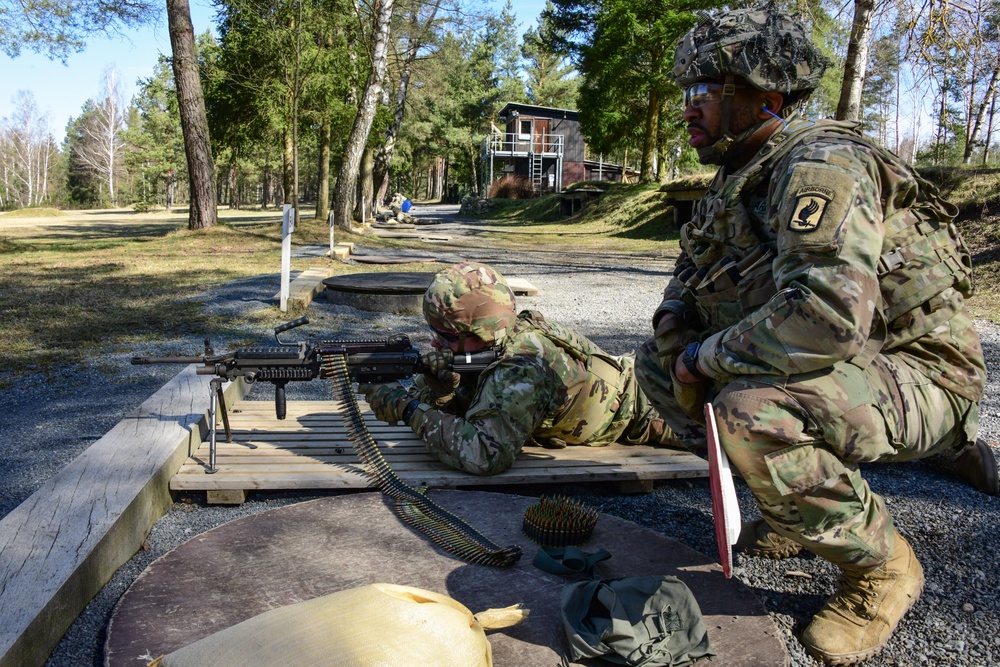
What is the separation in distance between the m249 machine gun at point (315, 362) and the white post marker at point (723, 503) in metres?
1.53

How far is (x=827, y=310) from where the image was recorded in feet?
7.44

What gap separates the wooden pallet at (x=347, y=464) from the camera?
139 inches

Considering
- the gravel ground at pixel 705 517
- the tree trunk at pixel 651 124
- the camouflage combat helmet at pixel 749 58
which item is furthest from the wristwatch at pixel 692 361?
the tree trunk at pixel 651 124

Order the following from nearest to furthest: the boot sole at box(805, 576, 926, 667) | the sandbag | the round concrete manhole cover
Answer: the sandbag < the boot sole at box(805, 576, 926, 667) < the round concrete manhole cover

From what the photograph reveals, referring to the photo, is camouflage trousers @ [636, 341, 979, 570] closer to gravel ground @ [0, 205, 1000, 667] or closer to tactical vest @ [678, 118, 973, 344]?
tactical vest @ [678, 118, 973, 344]

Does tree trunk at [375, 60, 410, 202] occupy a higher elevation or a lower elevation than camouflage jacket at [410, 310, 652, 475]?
higher

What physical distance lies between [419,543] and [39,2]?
62.8 ft

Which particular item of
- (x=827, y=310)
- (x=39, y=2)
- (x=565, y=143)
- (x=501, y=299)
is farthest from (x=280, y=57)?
(x=565, y=143)

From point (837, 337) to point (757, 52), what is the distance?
1.10 metres

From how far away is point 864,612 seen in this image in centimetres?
255

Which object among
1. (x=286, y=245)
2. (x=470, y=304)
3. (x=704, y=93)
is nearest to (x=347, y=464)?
(x=470, y=304)

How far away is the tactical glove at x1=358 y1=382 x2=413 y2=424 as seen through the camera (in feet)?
13.0

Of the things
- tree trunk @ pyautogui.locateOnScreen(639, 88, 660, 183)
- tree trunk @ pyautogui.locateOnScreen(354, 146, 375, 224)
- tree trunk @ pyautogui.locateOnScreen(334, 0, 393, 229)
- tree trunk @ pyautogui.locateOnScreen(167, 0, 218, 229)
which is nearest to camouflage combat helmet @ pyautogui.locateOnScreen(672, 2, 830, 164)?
tree trunk @ pyautogui.locateOnScreen(167, 0, 218, 229)

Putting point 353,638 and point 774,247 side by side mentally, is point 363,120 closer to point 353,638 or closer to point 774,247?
point 774,247
